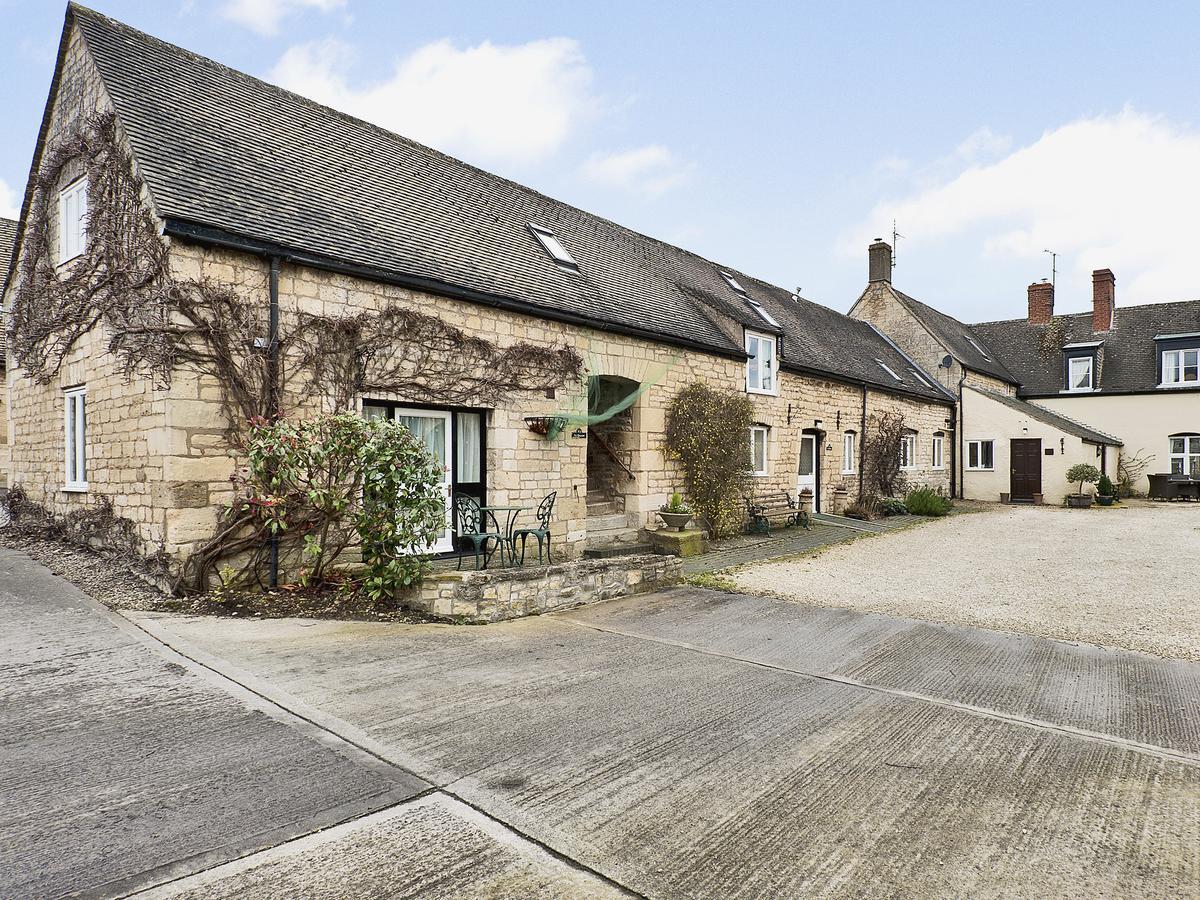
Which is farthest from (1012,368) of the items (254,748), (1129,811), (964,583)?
(254,748)

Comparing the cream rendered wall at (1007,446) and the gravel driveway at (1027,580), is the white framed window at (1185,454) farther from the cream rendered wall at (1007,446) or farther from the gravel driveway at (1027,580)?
the gravel driveway at (1027,580)

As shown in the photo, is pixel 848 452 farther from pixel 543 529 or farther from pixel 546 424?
pixel 543 529

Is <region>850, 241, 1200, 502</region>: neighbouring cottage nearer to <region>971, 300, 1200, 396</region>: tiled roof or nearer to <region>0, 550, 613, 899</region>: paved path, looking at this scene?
<region>971, 300, 1200, 396</region>: tiled roof

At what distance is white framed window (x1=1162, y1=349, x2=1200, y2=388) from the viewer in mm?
24906

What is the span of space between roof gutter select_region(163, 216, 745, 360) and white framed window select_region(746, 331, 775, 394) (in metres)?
3.28

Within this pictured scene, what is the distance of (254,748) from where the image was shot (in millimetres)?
3568

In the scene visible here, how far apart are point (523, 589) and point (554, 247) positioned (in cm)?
746

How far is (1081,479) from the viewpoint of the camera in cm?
2123

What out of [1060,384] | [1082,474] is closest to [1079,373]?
[1060,384]

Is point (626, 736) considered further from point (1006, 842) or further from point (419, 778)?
point (1006, 842)

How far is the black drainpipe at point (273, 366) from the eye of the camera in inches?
282

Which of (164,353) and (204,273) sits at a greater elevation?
(204,273)

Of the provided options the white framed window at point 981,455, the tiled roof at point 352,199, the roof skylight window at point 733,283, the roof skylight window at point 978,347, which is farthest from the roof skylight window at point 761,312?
the roof skylight window at point 978,347

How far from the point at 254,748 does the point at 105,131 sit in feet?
25.4
